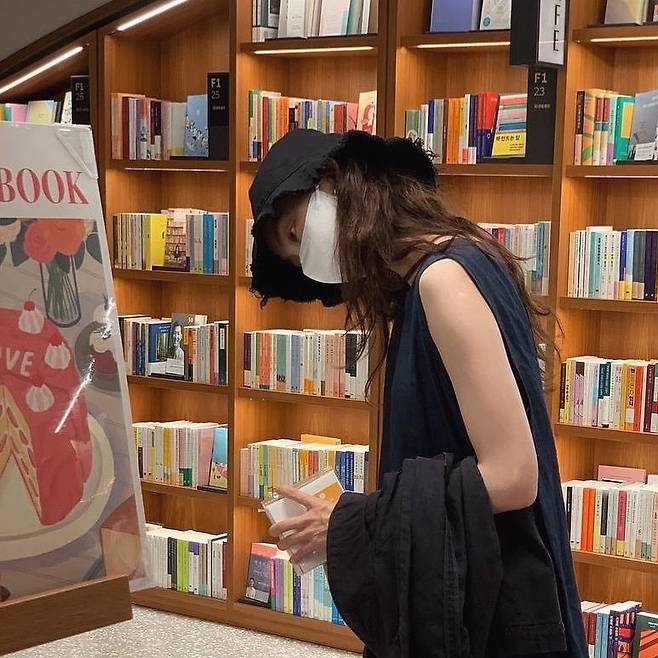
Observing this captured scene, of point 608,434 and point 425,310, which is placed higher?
point 425,310

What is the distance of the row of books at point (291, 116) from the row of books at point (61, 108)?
32.4 inches

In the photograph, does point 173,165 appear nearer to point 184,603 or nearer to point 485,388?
point 184,603

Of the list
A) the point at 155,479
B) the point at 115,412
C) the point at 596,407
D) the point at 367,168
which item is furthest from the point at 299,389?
the point at 367,168

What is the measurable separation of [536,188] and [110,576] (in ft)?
8.70

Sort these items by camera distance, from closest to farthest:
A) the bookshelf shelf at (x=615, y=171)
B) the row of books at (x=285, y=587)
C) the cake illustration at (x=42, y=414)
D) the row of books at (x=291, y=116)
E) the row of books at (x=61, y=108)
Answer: the cake illustration at (x=42, y=414) → the bookshelf shelf at (x=615, y=171) → the row of books at (x=291, y=116) → the row of books at (x=285, y=587) → the row of books at (x=61, y=108)

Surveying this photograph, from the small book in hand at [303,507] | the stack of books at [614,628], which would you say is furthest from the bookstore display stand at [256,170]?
the small book in hand at [303,507]

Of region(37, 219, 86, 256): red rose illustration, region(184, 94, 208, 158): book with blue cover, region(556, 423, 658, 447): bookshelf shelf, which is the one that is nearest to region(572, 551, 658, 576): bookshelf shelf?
region(556, 423, 658, 447): bookshelf shelf

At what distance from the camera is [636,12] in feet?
12.2

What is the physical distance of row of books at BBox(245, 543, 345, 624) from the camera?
14.4ft

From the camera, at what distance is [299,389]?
438 centimetres

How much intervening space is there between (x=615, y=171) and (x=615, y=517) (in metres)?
1.16

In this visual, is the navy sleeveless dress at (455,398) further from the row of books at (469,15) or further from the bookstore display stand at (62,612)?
the row of books at (469,15)

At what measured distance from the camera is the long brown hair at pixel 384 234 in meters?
1.65

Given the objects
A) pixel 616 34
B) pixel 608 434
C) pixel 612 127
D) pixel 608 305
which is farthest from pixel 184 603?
pixel 616 34
